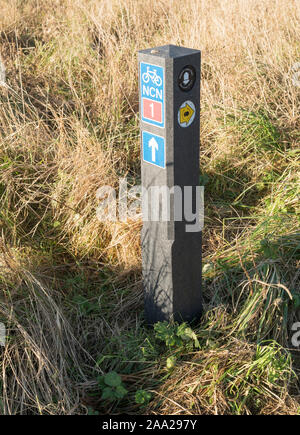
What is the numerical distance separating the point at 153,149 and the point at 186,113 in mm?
208

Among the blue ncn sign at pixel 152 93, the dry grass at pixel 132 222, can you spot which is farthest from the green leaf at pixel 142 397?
the blue ncn sign at pixel 152 93

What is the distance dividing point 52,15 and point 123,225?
3.44 meters

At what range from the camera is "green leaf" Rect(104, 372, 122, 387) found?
2.26 meters

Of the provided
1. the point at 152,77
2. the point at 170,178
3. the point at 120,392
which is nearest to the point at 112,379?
the point at 120,392

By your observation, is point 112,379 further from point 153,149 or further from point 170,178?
point 153,149

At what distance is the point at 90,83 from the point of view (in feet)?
14.4

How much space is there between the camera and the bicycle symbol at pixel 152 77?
6.87ft

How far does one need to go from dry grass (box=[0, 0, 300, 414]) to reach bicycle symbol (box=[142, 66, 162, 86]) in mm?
911

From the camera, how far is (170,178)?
7.36ft

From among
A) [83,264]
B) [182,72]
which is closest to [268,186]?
[83,264]

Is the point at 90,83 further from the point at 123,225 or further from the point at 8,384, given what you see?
the point at 8,384

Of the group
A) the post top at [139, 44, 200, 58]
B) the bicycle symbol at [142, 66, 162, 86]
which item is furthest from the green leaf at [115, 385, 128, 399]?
the post top at [139, 44, 200, 58]

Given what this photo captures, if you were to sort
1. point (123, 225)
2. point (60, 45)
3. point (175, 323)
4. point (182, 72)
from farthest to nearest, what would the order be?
point (60, 45), point (123, 225), point (175, 323), point (182, 72)

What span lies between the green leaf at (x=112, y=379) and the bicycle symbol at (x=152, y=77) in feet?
4.02
